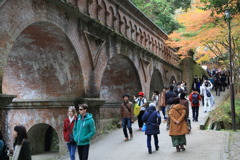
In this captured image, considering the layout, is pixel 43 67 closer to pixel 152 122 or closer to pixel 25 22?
pixel 25 22

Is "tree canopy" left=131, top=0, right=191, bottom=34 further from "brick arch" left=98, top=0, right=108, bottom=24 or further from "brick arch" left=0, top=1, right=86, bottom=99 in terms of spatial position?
"brick arch" left=0, top=1, right=86, bottom=99

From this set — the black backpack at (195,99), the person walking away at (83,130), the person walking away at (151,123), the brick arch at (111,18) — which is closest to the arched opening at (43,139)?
the brick arch at (111,18)

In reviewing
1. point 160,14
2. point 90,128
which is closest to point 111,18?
point 90,128

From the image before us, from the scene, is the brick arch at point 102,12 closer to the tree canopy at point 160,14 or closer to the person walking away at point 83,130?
the person walking away at point 83,130

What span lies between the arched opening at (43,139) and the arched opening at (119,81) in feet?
14.2

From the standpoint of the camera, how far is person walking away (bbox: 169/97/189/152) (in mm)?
7098

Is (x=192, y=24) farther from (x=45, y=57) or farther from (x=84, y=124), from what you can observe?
(x=84, y=124)

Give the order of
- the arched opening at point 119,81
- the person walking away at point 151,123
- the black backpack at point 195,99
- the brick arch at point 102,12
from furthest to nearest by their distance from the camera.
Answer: the arched opening at point 119,81 → the brick arch at point 102,12 → the black backpack at point 195,99 → the person walking away at point 151,123

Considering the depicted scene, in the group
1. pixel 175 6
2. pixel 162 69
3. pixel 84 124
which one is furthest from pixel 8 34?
pixel 175 6

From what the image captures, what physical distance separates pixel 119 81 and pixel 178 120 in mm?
9925

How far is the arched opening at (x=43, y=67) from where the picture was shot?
9.51 m

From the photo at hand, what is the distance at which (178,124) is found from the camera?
280 inches

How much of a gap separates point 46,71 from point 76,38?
173 centimetres

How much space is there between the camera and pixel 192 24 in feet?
53.2
